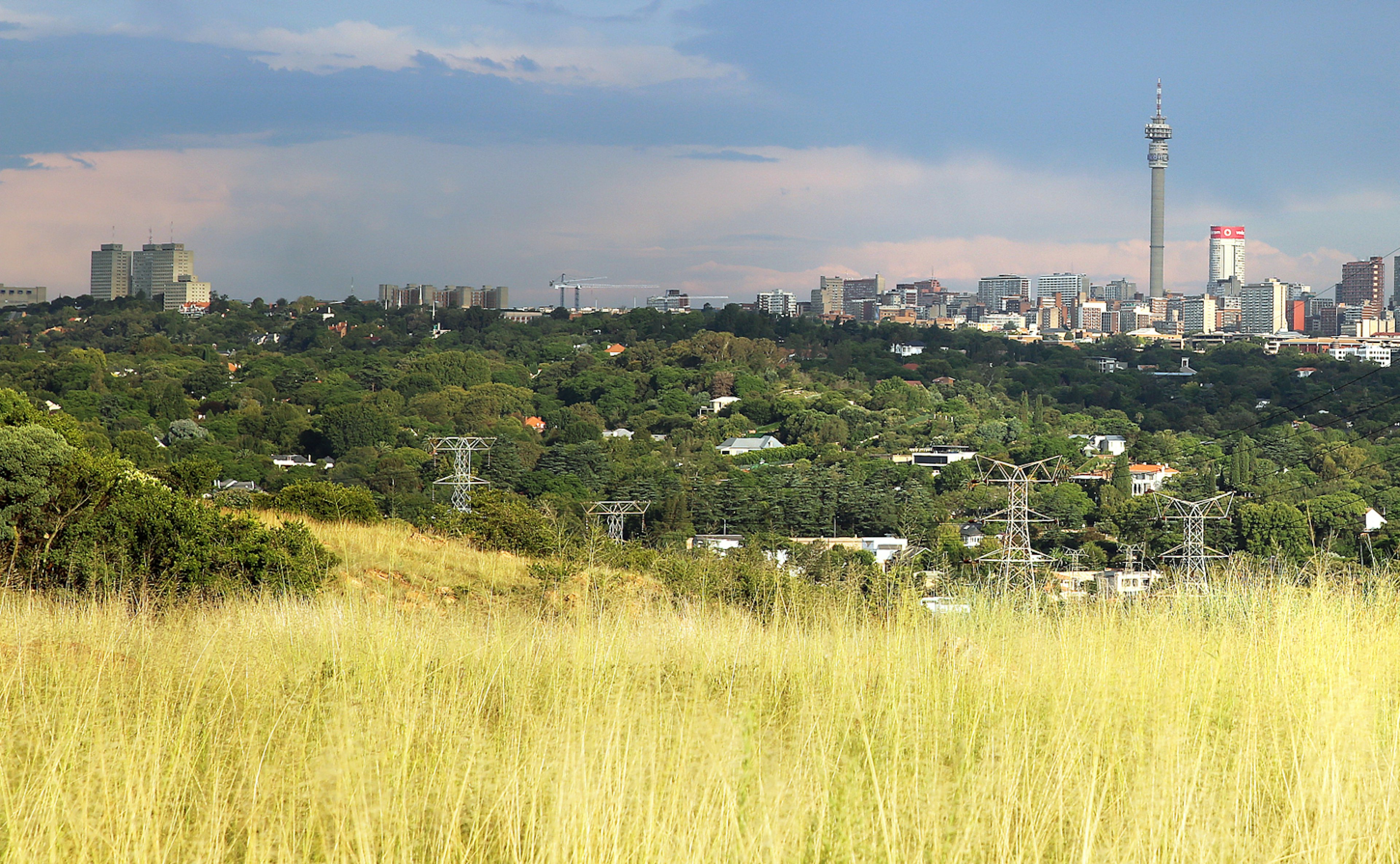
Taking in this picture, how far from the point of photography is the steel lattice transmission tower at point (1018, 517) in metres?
9.16

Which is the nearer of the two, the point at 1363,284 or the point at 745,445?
the point at 745,445

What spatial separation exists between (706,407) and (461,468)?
28352 mm

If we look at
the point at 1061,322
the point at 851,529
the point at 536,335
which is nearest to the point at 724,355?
the point at 536,335

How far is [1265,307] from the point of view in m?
142

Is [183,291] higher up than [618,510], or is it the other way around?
[183,291]

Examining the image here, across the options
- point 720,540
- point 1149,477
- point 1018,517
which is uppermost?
point 1149,477

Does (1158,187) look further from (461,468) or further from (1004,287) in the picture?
(461,468)

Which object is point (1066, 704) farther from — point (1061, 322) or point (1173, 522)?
point (1061, 322)

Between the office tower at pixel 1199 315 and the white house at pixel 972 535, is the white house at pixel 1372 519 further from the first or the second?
the office tower at pixel 1199 315

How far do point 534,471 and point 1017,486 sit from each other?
1564 centimetres

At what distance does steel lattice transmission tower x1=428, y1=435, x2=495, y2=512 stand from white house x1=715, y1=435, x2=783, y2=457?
951cm

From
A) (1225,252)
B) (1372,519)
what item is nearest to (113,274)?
(1372,519)

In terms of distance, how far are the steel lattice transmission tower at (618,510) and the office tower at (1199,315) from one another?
111380mm

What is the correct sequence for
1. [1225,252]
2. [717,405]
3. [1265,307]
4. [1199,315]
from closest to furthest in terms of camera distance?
[717,405], [1199,315], [1265,307], [1225,252]
